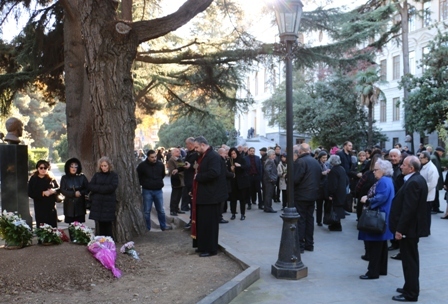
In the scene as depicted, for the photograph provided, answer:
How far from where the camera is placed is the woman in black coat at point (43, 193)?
9156mm

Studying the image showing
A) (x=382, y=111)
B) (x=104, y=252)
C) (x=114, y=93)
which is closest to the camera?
(x=104, y=252)

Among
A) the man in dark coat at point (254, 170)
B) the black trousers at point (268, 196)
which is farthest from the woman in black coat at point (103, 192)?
the black trousers at point (268, 196)

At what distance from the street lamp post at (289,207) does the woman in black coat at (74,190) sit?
3920 mm

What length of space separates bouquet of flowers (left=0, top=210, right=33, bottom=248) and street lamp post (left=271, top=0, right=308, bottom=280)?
379cm

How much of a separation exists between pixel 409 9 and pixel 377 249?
3287cm

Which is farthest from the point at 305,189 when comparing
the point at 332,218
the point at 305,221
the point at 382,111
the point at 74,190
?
the point at 382,111

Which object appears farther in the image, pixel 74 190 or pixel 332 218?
pixel 332 218

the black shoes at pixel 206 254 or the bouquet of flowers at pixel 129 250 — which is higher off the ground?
the bouquet of flowers at pixel 129 250

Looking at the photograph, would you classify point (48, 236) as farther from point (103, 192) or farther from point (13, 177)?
point (13, 177)

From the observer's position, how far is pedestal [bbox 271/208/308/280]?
6941 millimetres

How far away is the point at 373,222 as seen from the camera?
263 inches

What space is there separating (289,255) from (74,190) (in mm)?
4205

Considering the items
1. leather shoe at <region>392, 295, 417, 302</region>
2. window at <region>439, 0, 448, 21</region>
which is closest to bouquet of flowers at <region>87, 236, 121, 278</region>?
leather shoe at <region>392, 295, 417, 302</region>

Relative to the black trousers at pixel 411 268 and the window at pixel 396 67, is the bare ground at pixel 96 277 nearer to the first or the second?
the black trousers at pixel 411 268
